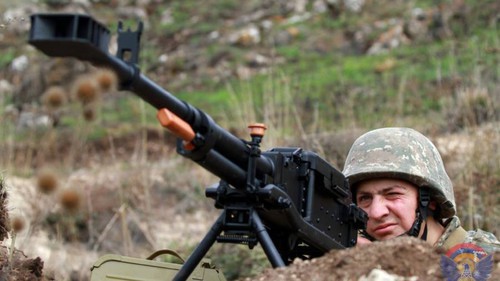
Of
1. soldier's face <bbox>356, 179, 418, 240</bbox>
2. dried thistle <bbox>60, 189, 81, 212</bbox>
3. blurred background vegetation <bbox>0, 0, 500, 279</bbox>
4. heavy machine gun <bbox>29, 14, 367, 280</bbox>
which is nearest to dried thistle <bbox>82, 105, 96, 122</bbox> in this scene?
blurred background vegetation <bbox>0, 0, 500, 279</bbox>

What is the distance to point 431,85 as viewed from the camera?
40.5ft

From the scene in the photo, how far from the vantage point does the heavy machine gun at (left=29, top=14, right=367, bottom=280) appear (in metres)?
2.56

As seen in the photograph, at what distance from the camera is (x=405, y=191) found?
15.3 ft

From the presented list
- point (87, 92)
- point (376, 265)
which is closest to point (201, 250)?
point (376, 265)

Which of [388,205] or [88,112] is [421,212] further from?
[88,112]

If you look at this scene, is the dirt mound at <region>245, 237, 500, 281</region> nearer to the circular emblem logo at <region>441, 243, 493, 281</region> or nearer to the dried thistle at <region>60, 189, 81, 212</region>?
the circular emblem logo at <region>441, 243, 493, 281</region>

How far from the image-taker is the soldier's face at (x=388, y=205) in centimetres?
451

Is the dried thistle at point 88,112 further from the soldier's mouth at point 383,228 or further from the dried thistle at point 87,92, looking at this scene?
the soldier's mouth at point 383,228

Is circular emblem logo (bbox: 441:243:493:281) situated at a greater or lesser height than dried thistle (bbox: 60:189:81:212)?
lesser

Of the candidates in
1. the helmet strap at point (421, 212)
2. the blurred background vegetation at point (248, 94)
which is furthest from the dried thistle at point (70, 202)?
the helmet strap at point (421, 212)

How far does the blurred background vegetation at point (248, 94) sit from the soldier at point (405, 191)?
1.37 meters

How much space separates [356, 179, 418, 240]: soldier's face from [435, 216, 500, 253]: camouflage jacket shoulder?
0.22 m

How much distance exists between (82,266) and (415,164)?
4407mm

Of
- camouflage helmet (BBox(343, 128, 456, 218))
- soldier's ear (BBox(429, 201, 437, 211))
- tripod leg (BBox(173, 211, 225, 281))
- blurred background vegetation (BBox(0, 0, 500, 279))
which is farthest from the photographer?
blurred background vegetation (BBox(0, 0, 500, 279))
